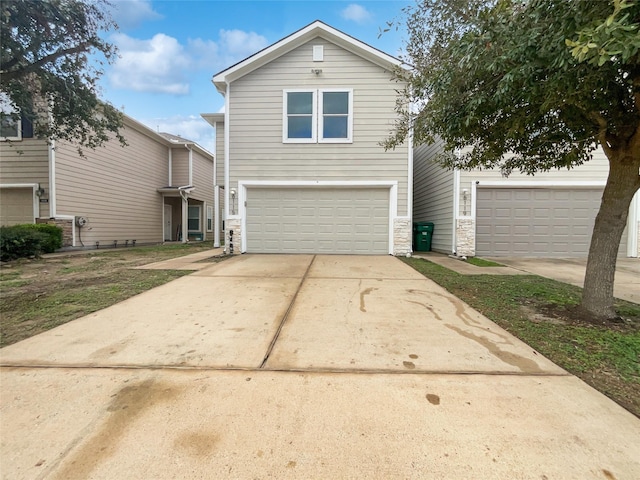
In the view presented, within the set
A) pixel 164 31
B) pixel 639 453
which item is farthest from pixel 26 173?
pixel 639 453

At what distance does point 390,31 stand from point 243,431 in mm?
5397

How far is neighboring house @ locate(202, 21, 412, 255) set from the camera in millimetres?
9320

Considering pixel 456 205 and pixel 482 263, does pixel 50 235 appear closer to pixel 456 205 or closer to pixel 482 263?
pixel 456 205

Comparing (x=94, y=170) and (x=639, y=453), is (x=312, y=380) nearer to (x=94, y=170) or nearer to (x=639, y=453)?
(x=639, y=453)

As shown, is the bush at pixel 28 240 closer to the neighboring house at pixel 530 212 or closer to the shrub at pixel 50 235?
the shrub at pixel 50 235

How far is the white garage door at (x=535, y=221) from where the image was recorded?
30.4 ft

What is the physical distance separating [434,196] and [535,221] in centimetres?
321

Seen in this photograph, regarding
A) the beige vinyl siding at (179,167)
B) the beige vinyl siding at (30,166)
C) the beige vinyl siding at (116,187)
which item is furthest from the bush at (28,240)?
the beige vinyl siding at (179,167)

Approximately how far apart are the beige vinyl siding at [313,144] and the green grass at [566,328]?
453 centimetres

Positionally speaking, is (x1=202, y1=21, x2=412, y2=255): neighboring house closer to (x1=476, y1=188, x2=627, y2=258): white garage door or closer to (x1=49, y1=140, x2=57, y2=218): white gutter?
(x1=476, y1=188, x2=627, y2=258): white garage door

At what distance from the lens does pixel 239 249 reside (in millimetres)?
9531

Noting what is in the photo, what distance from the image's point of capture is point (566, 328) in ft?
11.2

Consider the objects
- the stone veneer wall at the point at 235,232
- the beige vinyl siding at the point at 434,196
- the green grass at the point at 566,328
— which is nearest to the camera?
the green grass at the point at 566,328

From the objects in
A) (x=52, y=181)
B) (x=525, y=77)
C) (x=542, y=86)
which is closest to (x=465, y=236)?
(x=542, y=86)
